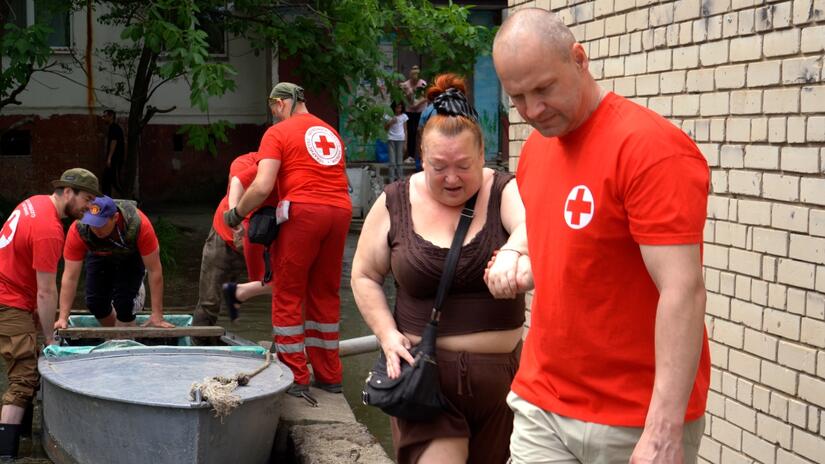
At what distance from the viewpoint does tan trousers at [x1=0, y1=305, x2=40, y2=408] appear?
702 centimetres

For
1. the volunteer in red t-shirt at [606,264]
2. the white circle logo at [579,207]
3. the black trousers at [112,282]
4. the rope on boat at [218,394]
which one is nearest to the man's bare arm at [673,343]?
the volunteer in red t-shirt at [606,264]

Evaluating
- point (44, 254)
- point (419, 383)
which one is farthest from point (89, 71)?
point (419, 383)

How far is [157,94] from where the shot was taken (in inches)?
862

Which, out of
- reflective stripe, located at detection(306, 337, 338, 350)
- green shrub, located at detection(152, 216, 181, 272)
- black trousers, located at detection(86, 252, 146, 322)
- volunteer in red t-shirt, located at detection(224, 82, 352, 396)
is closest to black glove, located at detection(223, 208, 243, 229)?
volunteer in red t-shirt, located at detection(224, 82, 352, 396)

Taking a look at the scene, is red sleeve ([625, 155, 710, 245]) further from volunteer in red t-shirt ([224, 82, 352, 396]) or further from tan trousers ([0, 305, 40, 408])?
tan trousers ([0, 305, 40, 408])

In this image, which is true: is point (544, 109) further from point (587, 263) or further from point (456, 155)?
point (456, 155)

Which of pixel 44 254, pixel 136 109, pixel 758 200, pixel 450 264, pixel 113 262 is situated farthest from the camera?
pixel 136 109

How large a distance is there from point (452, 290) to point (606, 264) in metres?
1.27

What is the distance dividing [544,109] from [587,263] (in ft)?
1.28

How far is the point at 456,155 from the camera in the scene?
3930mm

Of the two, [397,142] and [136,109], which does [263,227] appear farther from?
→ [397,142]

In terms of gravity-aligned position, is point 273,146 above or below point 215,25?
below

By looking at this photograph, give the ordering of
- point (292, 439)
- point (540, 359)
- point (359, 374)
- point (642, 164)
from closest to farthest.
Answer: point (642, 164), point (540, 359), point (292, 439), point (359, 374)

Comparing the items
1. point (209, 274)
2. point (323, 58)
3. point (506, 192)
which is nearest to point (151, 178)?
point (323, 58)
